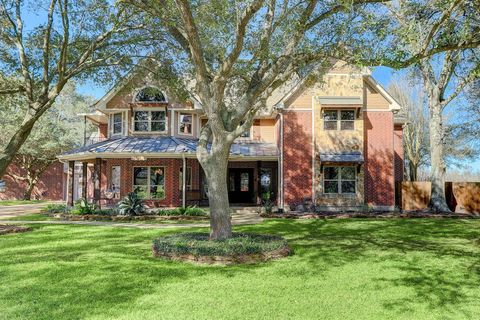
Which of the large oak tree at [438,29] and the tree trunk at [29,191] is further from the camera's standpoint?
the tree trunk at [29,191]

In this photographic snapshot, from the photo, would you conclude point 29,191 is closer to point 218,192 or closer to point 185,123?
point 185,123

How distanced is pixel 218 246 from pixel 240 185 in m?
16.3

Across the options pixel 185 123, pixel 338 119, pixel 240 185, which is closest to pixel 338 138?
pixel 338 119

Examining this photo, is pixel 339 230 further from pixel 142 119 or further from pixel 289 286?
pixel 142 119

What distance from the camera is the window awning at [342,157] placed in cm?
2014

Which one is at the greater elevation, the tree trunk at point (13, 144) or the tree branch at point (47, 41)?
the tree branch at point (47, 41)

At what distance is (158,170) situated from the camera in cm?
2233

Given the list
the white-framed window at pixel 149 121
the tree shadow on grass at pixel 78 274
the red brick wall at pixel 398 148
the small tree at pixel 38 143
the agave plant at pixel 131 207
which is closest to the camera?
the tree shadow on grass at pixel 78 274

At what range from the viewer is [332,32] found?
10.8 meters

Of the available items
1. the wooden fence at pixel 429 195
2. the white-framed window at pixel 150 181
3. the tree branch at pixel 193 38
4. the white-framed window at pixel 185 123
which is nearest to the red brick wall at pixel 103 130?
the white-framed window at pixel 150 181

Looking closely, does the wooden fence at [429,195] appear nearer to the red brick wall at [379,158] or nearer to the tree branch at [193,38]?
the red brick wall at [379,158]

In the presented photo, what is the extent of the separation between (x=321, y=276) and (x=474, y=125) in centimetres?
2049

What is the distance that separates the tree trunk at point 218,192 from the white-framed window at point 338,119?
12322 millimetres

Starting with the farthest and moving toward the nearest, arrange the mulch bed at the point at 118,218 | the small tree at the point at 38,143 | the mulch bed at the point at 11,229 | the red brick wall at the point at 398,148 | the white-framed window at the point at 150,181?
the small tree at the point at 38,143 → the red brick wall at the point at 398,148 → the white-framed window at the point at 150,181 → the mulch bed at the point at 118,218 → the mulch bed at the point at 11,229
